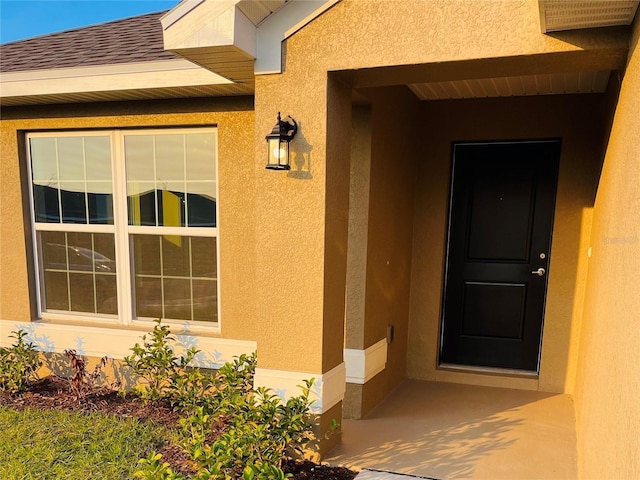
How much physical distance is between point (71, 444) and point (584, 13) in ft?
13.6

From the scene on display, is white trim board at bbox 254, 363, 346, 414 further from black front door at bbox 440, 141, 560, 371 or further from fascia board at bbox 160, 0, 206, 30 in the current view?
fascia board at bbox 160, 0, 206, 30

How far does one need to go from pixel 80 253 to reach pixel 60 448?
1.88 metres

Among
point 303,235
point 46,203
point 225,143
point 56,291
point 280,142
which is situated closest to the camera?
point 280,142

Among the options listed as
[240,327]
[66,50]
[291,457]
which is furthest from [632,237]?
[66,50]

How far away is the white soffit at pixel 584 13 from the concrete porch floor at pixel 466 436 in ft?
8.69

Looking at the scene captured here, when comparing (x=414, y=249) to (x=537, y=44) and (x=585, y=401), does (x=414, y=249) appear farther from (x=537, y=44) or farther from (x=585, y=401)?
(x=537, y=44)

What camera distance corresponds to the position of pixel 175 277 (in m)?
4.00

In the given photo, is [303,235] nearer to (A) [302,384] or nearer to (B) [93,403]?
(A) [302,384]

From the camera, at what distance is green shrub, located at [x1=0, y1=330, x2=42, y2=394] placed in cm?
393

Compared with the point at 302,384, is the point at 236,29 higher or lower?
higher

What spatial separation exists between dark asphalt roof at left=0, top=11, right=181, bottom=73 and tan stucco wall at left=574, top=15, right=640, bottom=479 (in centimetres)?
310

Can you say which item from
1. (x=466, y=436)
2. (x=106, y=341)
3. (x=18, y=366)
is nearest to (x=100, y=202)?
(x=106, y=341)

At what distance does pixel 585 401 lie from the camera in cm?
280

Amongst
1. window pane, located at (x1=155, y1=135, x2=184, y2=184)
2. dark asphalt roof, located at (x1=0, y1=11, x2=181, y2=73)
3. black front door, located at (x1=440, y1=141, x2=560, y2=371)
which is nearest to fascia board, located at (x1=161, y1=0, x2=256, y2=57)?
dark asphalt roof, located at (x1=0, y1=11, x2=181, y2=73)
